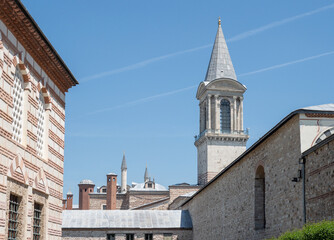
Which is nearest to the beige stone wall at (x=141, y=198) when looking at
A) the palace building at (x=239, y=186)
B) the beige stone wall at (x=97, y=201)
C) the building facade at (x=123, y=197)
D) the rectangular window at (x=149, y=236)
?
the building facade at (x=123, y=197)

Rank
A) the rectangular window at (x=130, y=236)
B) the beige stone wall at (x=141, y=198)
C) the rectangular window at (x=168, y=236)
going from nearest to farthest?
the rectangular window at (x=130, y=236) < the rectangular window at (x=168, y=236) < the beige stone wall at (x=141, y=198)

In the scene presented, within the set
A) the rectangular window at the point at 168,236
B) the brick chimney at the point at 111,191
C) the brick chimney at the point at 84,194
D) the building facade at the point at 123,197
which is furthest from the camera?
the brick chimney at the point at 84,194

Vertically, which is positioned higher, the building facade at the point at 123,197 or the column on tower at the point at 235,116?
the column on tower at the point at 235,116

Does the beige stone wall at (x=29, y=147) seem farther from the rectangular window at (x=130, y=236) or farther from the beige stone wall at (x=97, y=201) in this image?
the beige stone wall at (x=97, y=201)

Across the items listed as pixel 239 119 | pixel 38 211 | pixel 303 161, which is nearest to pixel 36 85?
pixel 38 211

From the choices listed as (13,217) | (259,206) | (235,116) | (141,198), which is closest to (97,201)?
(141,198)

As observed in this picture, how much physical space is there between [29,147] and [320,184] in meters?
7.94

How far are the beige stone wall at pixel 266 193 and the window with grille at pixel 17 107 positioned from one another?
28.7 feet

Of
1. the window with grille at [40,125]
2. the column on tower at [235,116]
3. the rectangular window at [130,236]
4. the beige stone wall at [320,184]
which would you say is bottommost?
the rectangular window at [130,236]

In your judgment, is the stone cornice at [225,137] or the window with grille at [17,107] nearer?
the window with grille at [17,107]

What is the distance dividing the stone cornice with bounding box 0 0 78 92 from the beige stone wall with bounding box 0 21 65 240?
0.17 m

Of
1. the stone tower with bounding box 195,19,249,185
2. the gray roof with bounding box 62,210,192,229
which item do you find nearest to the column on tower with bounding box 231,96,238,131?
the stone tower with bounding box 195,19,249,185

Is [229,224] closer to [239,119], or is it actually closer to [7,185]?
[7,185]

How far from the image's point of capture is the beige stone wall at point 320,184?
1458 cm
